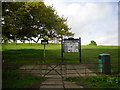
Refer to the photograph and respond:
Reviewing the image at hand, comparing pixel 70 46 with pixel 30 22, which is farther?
pixel 30 22

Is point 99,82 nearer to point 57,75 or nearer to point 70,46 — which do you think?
point 57,75

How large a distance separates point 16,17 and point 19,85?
33.4 feet

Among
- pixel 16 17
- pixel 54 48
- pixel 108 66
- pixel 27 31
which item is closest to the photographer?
pixel 108 66

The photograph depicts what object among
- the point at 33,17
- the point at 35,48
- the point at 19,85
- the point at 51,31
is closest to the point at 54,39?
the point at 51,31

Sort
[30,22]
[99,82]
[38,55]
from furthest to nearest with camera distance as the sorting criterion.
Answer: [38,55]
[30,22]
[99,82]

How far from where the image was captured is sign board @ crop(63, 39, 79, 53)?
1488 cm

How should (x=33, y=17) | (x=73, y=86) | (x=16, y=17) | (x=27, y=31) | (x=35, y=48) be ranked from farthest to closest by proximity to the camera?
(x=35, y=48)
(x=33, y=17)
(x=27, y=31)
(x=16, y=17)
(x=73, y=86)

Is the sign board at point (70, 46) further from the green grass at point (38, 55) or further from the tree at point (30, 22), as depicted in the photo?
the tree at point (30, 22)

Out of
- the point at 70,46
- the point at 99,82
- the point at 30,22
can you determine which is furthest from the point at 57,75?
the point at 30,22

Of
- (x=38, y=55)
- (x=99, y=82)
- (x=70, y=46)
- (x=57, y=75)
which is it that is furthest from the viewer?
(x=38, y=55)

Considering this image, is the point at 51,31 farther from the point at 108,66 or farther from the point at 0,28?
the point at 108,66

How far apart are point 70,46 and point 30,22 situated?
741cm

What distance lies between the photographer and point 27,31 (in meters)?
19.1

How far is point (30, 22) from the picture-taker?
2012cm
